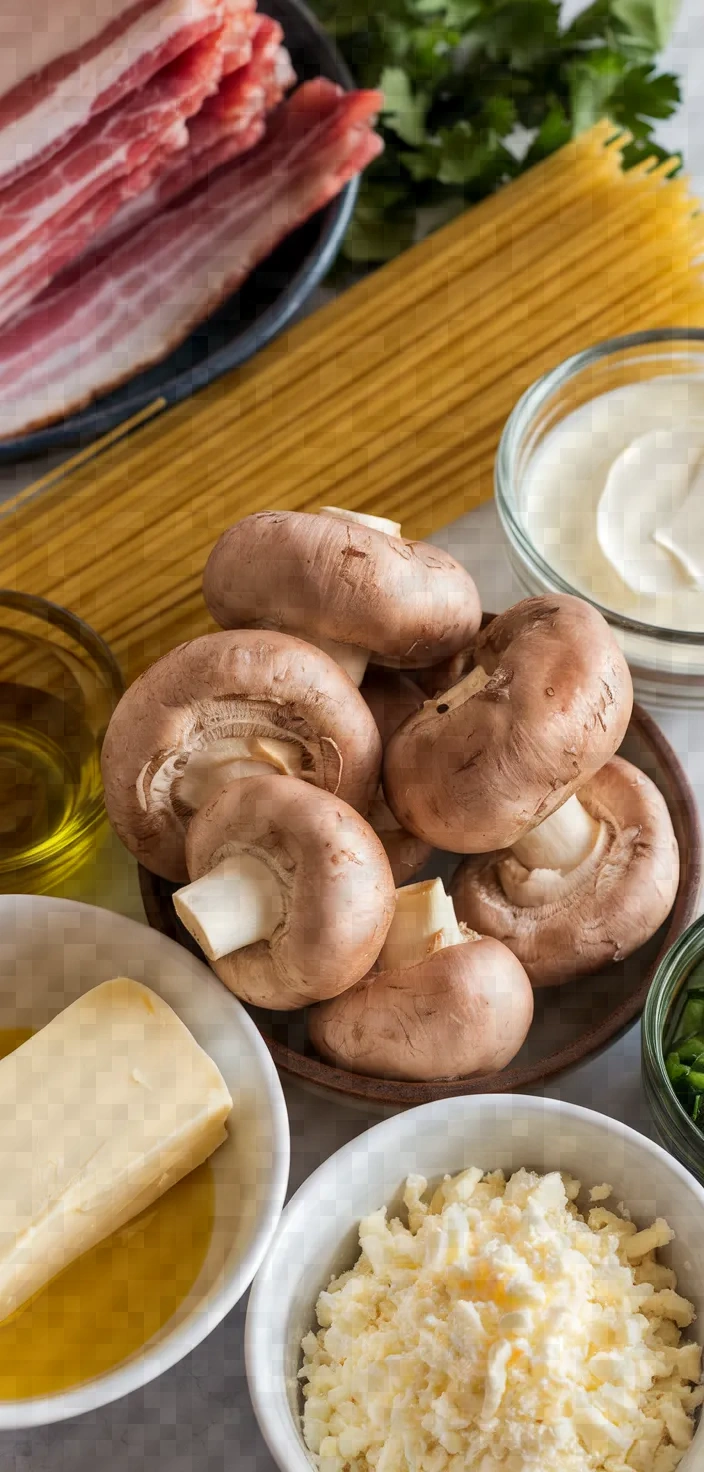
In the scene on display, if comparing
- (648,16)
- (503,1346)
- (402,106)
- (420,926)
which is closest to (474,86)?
(402,106)

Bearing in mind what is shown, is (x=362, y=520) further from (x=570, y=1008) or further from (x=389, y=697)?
(x=570, y=1008)

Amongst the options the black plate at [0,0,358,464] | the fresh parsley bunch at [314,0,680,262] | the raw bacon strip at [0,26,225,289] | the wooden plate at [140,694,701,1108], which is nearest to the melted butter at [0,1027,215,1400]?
the wooden plate at [140,694,701,1108]

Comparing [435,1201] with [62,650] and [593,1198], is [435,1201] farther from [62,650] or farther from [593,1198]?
[62,650]

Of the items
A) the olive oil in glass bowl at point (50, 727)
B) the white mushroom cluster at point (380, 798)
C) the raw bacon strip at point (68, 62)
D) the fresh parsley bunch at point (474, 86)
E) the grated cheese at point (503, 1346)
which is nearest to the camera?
the grated cheese at point (503, 1346)

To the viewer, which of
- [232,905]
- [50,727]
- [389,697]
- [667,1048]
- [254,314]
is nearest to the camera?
[232,905]

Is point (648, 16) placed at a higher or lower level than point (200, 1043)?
higher

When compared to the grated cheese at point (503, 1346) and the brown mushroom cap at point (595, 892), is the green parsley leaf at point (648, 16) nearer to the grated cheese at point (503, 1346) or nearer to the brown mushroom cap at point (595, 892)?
the brown mushroom cap at point (595, 892)

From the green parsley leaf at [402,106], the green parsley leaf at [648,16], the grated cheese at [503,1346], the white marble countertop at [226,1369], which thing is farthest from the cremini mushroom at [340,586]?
the green parsley leaf at [648,16]
